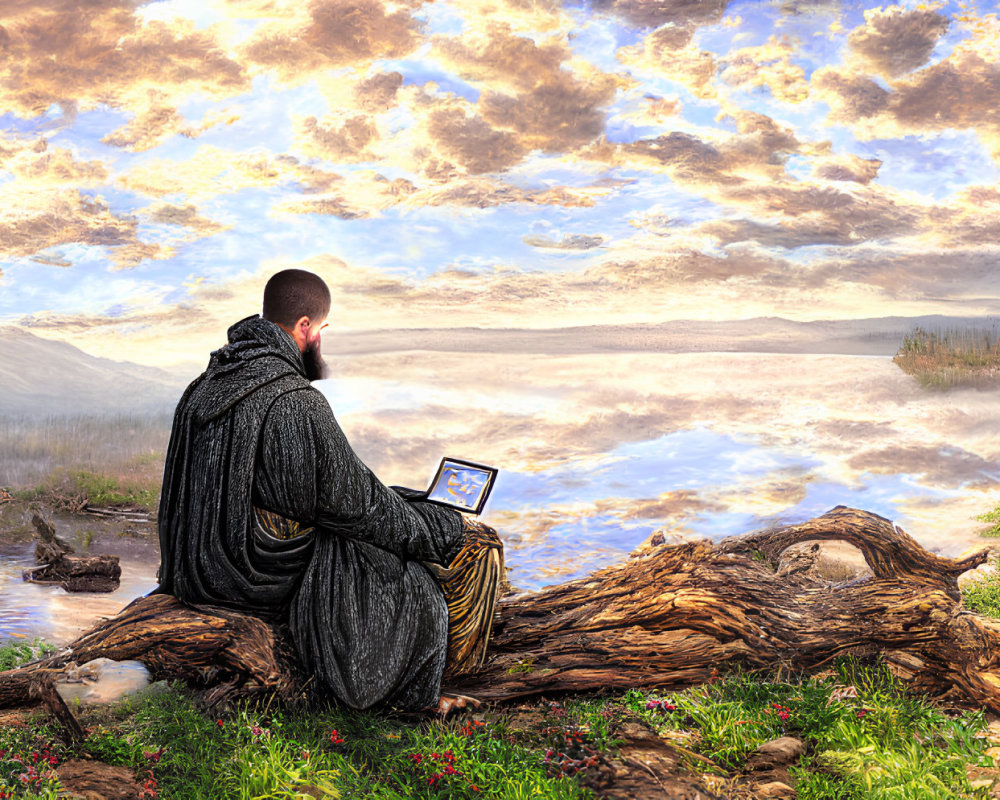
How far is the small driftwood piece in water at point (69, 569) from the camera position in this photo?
7277 mm

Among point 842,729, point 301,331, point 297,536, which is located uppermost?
point 301,331

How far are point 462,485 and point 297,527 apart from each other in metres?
0.96

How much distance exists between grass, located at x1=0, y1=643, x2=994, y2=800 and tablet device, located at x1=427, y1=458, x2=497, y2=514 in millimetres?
1247

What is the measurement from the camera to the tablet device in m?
4.56

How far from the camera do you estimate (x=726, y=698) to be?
5.05m

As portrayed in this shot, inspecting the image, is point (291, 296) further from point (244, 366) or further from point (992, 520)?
point (992, 520)

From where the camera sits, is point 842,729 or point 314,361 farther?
point 314,361

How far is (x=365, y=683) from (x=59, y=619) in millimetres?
4057

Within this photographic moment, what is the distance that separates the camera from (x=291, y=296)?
4.53 metres

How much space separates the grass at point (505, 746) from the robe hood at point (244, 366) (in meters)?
1.69

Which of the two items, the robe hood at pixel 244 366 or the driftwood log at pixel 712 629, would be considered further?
the driftwood log at pixel 712 629

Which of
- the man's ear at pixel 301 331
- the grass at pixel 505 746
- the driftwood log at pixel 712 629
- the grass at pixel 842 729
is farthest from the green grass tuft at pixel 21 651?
the grass at pixel 842 729

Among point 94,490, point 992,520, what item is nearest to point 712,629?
point 992,520

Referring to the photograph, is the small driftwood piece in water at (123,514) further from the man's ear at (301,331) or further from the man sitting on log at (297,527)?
the man's ear at (301,331)
